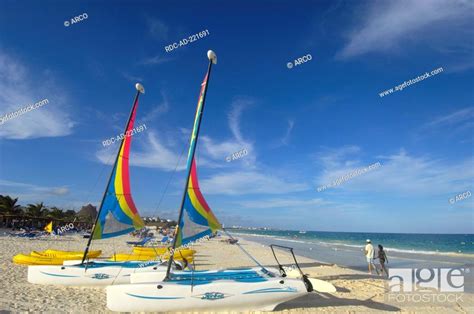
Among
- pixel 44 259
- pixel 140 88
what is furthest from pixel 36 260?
pixel 140 88

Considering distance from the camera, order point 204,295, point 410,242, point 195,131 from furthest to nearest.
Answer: point 410,242 < point 195,131 < point 204,295

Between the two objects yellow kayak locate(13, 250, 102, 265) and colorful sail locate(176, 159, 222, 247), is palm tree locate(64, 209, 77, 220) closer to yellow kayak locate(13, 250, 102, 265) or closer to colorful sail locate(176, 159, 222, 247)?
yellow kayak locate(13, 250, 102, 265)

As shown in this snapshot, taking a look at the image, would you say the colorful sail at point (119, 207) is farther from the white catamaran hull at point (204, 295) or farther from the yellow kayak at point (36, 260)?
the white catamaran hull at point (204, 295)

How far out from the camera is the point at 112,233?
1253 centimetres

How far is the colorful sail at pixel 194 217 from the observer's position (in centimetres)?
919

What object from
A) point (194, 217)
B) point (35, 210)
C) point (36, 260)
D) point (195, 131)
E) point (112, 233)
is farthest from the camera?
point (35, 210)

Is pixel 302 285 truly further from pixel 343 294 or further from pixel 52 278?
pixel 52 278

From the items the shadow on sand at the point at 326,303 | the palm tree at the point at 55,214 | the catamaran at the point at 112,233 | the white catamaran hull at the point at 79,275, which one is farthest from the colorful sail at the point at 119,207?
the palm tree at the point at 55,214

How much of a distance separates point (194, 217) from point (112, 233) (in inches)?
196

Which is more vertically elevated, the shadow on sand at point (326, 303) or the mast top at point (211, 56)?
the mast top at point (211, 56)

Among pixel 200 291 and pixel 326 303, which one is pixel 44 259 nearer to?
pixel 200 291

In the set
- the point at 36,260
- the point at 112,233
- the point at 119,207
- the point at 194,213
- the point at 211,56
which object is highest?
the point at 211,56

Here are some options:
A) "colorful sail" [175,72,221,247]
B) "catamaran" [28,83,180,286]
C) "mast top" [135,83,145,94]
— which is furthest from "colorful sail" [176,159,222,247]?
"mast top" [135,83,145,94]

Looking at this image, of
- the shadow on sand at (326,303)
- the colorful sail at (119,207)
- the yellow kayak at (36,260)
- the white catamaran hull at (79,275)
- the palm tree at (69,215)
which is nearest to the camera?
the shadow on sand at (326,303)
